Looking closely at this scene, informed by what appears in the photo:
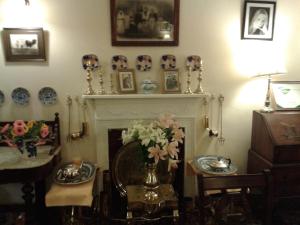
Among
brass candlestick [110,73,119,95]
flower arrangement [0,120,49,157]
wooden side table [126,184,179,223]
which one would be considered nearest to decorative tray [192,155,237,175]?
wooden side table [126,184,179,223]

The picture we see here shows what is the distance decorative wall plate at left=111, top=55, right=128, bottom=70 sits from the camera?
2465mm

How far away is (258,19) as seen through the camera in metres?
2.55

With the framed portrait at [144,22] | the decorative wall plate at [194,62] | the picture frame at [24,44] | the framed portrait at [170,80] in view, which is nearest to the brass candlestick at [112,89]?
the framed portrait at [144,22]

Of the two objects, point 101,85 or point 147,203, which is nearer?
point 147,203

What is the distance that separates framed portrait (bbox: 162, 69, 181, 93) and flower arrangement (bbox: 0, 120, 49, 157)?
1123 mm

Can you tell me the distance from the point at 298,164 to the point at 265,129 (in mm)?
403

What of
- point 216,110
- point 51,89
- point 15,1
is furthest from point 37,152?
point 216,110

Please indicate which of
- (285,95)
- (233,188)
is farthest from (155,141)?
(285,95)

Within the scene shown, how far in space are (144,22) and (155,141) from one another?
50.5 inches

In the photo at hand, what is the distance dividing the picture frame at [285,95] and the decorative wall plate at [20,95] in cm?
237

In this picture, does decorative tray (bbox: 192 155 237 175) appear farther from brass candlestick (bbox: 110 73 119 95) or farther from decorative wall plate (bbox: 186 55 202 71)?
brass candlestick (bbox: 110 73 119 95)

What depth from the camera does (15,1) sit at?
2.31 meters

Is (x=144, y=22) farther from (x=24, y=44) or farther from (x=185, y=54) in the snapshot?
(x=24, y=44)

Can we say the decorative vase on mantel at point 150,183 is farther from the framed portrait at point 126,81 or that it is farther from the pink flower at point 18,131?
the pink flower at point 18,131
